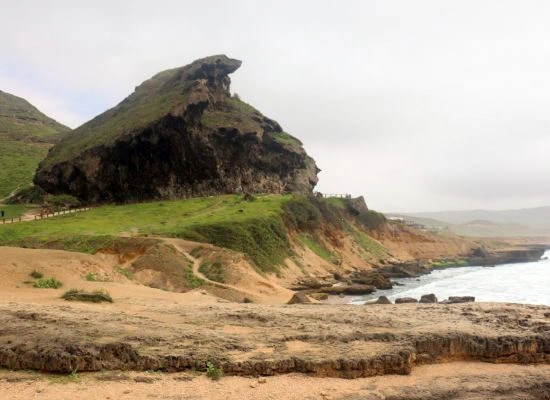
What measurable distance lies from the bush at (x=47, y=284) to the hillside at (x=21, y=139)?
226 feet

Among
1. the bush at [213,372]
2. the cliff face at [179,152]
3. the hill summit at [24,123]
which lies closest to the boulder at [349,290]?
the bush at [213,372]

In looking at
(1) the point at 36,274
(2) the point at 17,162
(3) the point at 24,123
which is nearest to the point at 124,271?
(1) the point at 36,274

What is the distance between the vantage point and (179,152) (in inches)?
2899

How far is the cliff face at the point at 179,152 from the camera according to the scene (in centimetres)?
7294

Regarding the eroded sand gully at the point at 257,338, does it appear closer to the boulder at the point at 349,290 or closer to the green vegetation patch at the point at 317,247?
the boulder at the point at 349,290

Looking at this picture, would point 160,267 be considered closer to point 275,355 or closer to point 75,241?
point 75,241

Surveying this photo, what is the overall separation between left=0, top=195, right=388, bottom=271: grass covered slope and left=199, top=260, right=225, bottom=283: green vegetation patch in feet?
25.7

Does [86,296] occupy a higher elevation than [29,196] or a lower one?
lower

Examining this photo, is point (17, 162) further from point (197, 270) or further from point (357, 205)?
point (197, 270)

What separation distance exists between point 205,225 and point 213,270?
38.0ft

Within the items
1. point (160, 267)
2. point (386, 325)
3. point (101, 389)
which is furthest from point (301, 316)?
point (160, 267)

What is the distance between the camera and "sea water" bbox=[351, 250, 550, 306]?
43.9m

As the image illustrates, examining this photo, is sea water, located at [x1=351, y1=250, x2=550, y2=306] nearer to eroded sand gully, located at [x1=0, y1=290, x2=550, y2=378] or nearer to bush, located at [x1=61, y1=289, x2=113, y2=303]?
eroded sand gully, located at [x1=0, y1=290, x2=550, y2=378]

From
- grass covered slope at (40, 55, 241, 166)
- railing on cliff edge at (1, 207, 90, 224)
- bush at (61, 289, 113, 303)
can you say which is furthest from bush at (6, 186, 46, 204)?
bush at (61, 289, 113, 303)
